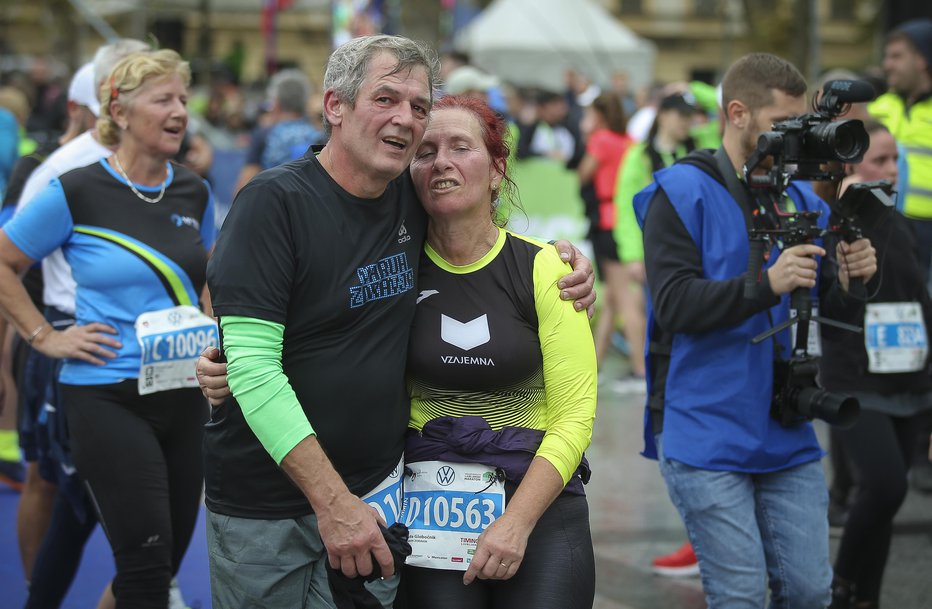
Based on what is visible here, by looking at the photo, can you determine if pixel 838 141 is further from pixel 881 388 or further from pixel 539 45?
pixel 539 45

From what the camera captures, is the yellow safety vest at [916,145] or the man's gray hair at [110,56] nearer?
the man's gray hair at [110,56]

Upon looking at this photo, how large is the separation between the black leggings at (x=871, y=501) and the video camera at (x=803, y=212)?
122 cm

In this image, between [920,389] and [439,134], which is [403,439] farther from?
[920,389]

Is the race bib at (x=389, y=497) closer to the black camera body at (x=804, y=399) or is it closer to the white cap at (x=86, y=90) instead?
the black camera body at (x=804, y=399)

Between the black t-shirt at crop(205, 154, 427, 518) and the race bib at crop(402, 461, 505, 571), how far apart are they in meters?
0.13

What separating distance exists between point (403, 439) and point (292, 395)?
451 millimetres

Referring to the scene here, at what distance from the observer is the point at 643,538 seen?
6375 mm

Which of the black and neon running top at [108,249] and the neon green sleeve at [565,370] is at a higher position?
the black and neon running top at [108,249]

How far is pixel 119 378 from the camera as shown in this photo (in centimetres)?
414

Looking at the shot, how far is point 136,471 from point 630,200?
5.62 metres

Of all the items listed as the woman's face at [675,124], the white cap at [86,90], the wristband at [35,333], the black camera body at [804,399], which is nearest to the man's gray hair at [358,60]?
the black camera body at [804,399]

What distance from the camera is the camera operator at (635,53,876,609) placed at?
12.0ft

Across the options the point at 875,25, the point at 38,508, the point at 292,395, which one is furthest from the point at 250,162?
the point at 875,25

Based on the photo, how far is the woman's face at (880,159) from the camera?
5.42 metres
